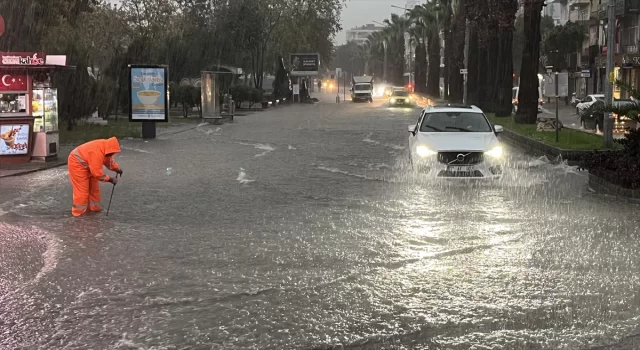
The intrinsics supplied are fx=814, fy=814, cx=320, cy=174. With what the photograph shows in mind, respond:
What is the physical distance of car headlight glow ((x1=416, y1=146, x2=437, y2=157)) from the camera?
591 inches

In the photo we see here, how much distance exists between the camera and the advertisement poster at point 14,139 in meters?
18.4

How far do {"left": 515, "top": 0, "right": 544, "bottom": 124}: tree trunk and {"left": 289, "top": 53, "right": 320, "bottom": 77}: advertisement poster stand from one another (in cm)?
4158

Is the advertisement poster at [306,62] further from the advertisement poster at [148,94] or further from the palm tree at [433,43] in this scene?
the advertisement poster at [148,94]

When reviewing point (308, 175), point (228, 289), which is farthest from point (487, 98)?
point (228, 289)

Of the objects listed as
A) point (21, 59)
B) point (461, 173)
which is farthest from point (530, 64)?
point (21, 59)

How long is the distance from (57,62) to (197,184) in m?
6.11

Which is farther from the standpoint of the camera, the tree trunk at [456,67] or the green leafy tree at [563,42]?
the green leafy tree at [563,42]

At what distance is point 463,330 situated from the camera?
6.12 m

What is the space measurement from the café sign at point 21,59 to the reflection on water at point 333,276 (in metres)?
6.74

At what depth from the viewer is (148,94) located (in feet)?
94.4

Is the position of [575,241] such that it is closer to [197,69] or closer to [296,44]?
[197,69]

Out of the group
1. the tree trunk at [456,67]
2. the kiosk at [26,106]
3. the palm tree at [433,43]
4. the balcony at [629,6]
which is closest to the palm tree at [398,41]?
the palm tree at [433,43]

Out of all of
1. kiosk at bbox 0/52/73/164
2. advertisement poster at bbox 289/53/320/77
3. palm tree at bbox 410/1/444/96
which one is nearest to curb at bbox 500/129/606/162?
kiosk at bbox 0/52/73/164

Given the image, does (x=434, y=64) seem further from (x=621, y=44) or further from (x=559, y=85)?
(x=559, y=85)
